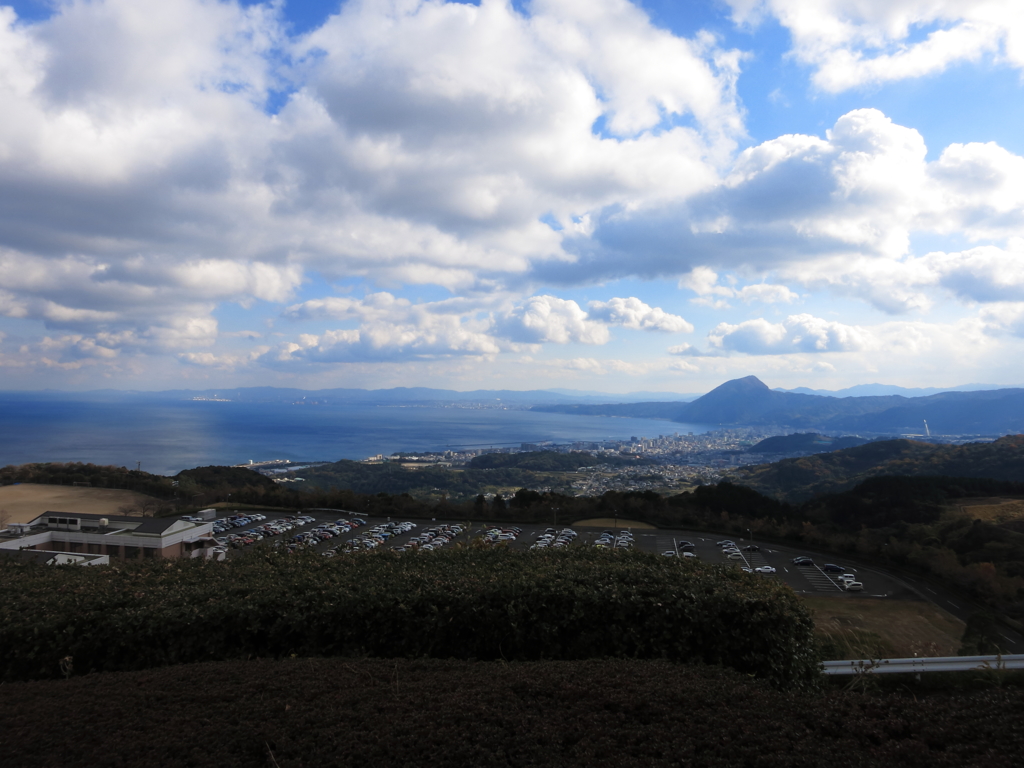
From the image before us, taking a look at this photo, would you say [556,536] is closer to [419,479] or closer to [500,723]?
[500,723]

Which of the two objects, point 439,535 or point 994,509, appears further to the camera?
point 994,509

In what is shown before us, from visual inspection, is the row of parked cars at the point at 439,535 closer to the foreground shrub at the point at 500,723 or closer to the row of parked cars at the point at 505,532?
the row of parked cars at the point at 505,532

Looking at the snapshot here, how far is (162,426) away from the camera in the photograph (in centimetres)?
10125

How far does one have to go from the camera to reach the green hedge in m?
4.16

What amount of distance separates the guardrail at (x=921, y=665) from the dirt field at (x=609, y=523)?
17130 mm

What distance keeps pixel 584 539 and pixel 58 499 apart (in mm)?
26138

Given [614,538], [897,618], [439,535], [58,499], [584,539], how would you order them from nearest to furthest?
[897,618]
[439,535]
[614,538]
[584,539]
[58,499]

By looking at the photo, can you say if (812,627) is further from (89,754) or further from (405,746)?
(89,754)

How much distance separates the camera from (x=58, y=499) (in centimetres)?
2595

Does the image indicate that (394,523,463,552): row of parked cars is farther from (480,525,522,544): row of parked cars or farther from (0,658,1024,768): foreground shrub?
(0,658,1024,768): foreground shrub

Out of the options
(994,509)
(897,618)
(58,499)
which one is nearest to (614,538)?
(897,618)

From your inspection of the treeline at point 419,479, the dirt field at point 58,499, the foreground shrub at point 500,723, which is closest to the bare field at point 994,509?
the foreground shrub at point 500,723

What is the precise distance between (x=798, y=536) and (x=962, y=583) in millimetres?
5062

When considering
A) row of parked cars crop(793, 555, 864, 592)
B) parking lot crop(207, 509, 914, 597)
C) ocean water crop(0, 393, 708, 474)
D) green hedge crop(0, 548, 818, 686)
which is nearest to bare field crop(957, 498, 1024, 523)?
row of parked cars crop(793, 555, 864, 592)
